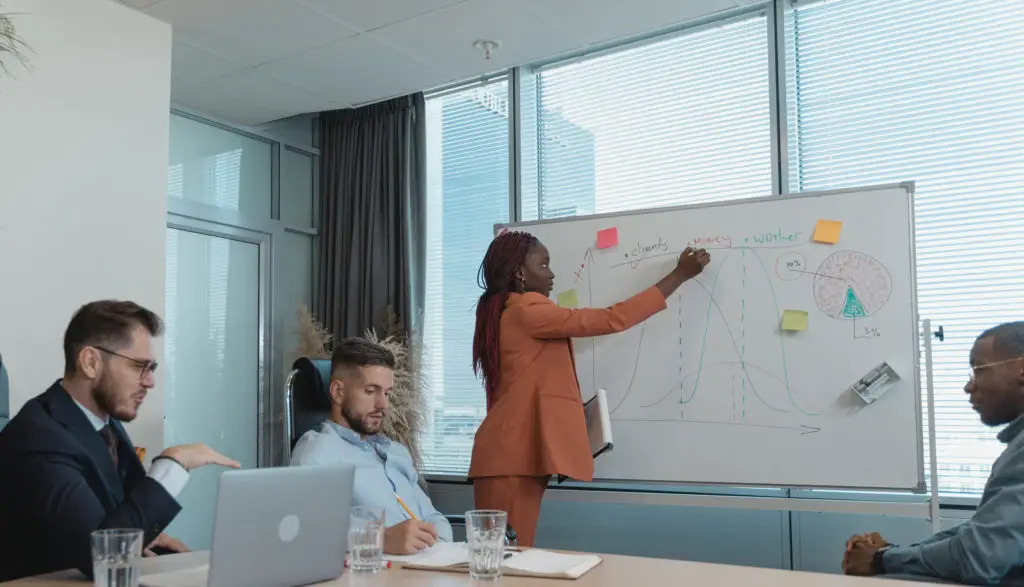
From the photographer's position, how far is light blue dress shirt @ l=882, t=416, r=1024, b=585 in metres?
1.99

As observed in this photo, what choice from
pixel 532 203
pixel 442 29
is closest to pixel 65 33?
pixel 442 29

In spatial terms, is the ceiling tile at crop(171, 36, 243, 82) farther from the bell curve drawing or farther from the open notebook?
the open notebook

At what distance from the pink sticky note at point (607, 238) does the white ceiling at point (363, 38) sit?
935mm

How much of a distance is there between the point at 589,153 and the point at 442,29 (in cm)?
109

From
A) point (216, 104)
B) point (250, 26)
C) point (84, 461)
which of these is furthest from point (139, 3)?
point (84, 461)

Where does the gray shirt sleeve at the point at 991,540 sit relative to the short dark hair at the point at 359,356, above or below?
below

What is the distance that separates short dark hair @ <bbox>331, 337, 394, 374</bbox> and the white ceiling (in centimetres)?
167

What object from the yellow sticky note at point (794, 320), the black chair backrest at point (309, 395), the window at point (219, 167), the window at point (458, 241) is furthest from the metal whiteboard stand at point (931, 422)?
the window at point (219, 167)

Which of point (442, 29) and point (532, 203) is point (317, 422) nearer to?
point (442, 29)

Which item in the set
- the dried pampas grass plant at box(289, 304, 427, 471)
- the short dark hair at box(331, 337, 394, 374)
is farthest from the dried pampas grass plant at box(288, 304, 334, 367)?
the short dark hair at box(331, 337, 394, 374)

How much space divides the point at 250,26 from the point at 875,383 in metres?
2.84

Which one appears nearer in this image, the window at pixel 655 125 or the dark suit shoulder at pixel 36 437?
the dark suit shoulder at pixel 36 437

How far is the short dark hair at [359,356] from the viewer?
246 cm

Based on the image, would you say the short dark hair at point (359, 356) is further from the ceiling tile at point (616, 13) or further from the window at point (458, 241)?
the window at point (458, 241)
